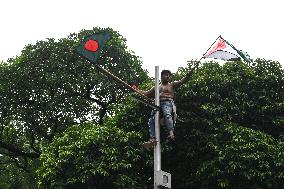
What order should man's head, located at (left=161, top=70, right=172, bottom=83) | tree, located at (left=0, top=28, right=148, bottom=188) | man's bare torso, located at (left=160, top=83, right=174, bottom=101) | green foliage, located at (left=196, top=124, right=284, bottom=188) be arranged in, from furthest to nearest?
tree, located at (left=0, top=28, right=148, bottom=188), green foliage, located at (left=196, top=124, right=284, bottom=188), man's head, located at (left=161, top=70, right=172, bottom=83), man's bare torso, located at (left=160, top=83, right=174, bottom=101)

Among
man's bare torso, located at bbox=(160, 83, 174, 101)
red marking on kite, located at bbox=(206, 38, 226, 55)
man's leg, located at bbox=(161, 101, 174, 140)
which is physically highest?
red marking on kite, located at bbox=(206, 38, 226, 55)

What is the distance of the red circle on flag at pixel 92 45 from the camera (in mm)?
8617

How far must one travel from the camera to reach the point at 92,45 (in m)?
8.64

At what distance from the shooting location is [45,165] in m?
20.3

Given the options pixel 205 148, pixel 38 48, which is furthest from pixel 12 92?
pixel 205 148

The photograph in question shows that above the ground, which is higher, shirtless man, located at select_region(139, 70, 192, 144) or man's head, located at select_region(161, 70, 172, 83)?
man's head, located at select_region(161, 70, 172, 83)

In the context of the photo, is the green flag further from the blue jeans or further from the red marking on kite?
the red marking on kite

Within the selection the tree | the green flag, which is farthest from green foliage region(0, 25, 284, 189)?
the green flag

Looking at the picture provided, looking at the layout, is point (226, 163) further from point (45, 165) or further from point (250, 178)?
point (45, 165)

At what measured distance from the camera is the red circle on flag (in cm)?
862

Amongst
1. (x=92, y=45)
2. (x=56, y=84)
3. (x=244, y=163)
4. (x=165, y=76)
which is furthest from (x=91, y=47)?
(x=56, y=84)

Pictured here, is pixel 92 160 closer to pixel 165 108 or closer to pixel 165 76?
pixel 165 76

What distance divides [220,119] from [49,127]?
51.0ft

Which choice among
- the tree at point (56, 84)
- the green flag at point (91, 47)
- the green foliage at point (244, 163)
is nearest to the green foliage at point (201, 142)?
the green foliage at point (244, 163)
